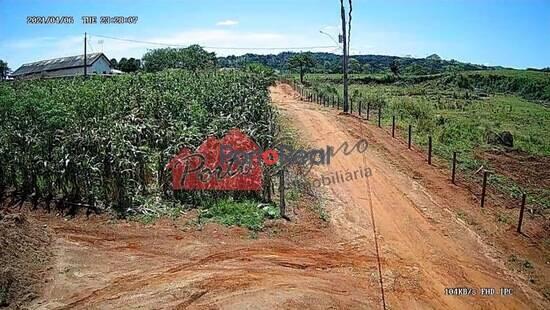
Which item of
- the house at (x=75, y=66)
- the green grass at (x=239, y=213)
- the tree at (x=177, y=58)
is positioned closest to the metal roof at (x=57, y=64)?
the house at (x=75, y=66)

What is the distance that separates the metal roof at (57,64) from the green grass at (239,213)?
49.2m

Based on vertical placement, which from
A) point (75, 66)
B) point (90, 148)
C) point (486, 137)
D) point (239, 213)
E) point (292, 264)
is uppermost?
point (75, 66)

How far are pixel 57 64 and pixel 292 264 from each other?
2306 inches

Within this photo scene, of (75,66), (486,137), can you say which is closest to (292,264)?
(486,137)

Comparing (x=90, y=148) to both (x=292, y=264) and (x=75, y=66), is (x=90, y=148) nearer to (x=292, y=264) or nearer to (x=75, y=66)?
(x=292, y=264)

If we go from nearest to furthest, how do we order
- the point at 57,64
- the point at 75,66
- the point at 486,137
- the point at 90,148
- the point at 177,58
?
the point at 90,148 → the point at 486,137 → the point at 75,66 → the point at 177,58 → the point at 57,64

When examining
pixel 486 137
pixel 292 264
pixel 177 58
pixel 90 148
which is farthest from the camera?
pixel 177 58

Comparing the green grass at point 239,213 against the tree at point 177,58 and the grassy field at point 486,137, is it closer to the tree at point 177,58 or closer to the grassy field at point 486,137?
the grassy field at point 486,137

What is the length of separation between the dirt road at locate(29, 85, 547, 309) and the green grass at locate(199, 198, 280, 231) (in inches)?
12.6

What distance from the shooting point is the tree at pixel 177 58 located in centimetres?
5461

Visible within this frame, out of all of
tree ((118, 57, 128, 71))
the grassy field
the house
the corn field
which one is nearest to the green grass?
the corn field

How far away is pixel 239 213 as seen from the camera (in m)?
10.1

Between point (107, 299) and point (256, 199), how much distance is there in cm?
465

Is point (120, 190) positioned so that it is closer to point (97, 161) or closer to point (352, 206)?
point (97, 161)
